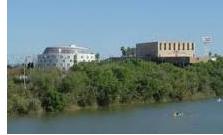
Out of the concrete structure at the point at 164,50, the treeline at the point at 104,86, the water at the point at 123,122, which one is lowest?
the water at the point at 123,122

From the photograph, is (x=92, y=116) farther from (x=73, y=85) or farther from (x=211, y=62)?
(x=211, y=62)

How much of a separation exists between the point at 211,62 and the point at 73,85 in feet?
54.3

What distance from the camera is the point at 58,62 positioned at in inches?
1909

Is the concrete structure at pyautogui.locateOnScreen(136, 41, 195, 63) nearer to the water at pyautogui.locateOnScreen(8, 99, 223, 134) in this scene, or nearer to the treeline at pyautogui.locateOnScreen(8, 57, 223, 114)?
the treeline at pyautogui.locateOnScreen(8, 57, 223, 114)

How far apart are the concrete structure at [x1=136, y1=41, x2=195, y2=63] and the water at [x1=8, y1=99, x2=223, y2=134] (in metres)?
23.3

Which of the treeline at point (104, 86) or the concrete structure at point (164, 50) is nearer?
the treeline at point (104, 86)

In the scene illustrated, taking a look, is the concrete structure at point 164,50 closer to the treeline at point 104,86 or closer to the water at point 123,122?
the treeline at point 104,86

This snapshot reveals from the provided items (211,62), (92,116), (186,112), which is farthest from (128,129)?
(211,62)

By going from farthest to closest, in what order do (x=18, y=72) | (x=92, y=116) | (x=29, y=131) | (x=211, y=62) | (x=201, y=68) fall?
(x=211, y=62)
(x=201, y=68)
(x=18, y=72)
(x=92, y=116)
(x=29, y=131)

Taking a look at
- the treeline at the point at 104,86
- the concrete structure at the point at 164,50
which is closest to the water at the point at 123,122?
the treeline at the point at 104,86

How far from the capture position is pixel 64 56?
5006cm

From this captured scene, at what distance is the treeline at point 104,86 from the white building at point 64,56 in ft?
54.5

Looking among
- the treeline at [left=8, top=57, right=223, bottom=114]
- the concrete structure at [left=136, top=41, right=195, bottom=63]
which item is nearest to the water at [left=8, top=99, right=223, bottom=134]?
the treeline at [left=8, top=57, right=223, bottom=114]

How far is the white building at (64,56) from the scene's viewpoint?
158ft
